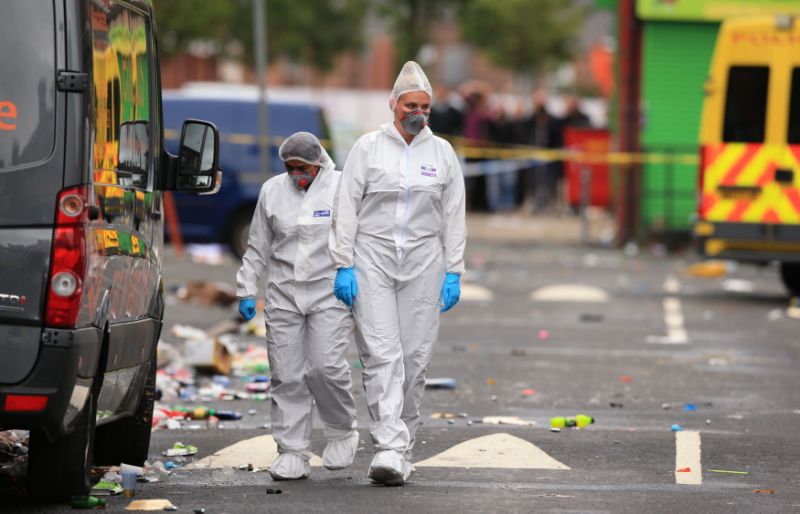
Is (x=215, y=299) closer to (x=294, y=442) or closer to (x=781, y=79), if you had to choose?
(x=781, y=79)

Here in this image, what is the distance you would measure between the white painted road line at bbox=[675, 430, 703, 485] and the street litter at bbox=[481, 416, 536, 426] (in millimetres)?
853

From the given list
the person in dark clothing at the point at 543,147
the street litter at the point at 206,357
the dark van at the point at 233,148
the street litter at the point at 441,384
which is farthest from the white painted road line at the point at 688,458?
the person in dark clothing at the point at 543,147

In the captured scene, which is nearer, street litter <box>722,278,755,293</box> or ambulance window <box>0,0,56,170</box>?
ambulance window <box>0,0,56,170</box>

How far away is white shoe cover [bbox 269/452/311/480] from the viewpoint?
7.82m

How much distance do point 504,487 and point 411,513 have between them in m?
0.82

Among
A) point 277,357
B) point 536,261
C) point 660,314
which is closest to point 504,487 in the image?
point 277,357

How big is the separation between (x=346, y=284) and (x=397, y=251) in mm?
290

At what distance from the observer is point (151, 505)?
23.0ft

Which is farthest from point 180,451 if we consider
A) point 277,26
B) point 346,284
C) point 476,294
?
point 277,26

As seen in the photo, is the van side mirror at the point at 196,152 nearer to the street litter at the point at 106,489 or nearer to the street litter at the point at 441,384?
the street litter at the point at 106,489

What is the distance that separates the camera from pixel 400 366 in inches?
309

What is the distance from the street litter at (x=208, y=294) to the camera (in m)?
16.0

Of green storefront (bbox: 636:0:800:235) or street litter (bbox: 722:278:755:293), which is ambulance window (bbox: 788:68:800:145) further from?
green storefront (bbox: 636:0:800:235)

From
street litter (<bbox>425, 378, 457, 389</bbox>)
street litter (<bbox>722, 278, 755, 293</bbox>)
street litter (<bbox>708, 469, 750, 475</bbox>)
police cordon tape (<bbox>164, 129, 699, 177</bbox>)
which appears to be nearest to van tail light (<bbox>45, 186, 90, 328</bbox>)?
street litter (<bbox>708, 469, 750, 475</bbox>)
